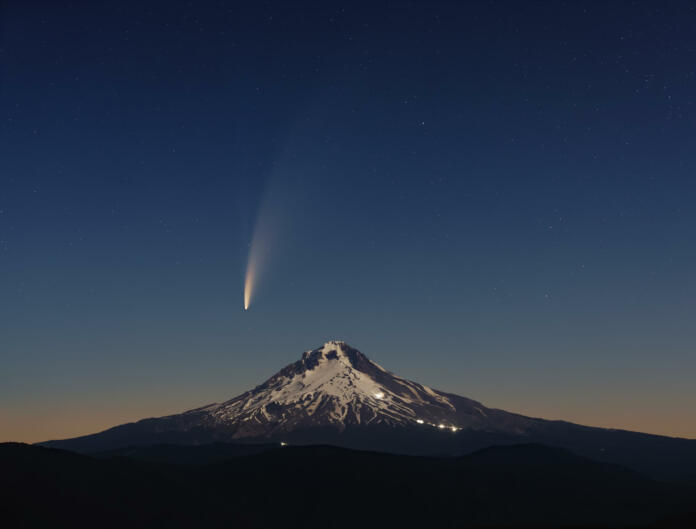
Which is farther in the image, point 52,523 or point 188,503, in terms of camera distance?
point 188,503

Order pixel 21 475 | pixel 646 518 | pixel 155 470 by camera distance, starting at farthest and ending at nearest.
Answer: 1. pixel 155 470
2. pixel 646 518
3. pixel 21 475

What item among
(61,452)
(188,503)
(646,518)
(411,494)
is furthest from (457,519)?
(61,452)

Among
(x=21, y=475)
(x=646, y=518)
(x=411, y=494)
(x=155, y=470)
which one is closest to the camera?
(x=21, y=475)

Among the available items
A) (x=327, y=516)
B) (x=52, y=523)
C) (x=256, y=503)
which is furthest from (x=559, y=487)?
(x=52, y=523)

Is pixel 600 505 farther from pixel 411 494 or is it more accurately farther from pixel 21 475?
pixel 21 475

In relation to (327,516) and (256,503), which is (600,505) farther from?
(256,503)

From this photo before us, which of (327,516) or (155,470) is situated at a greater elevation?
(155,470)
